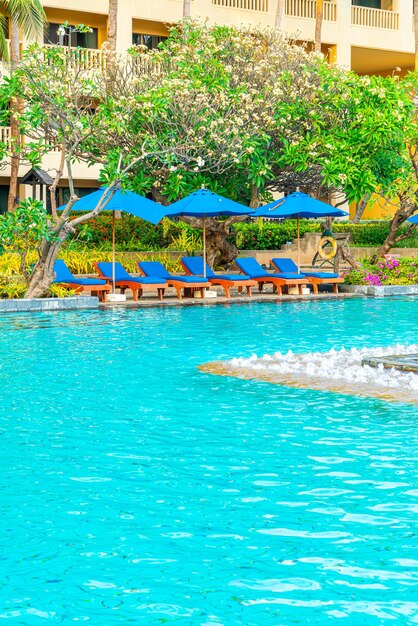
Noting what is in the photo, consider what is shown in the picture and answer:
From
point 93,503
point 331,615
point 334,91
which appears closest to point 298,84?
point 334,91

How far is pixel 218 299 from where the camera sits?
2592 cm

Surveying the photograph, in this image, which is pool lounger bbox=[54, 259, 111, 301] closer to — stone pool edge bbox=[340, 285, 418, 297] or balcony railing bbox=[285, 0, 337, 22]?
stone pool edge bbox=[340, 285, 418, 297]

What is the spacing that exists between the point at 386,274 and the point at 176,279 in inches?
252

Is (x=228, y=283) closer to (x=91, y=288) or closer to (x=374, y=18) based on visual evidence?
(x=91, y=288)

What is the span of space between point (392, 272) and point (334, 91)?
16.8 ft

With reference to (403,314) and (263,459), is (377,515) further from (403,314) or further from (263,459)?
(403,314)

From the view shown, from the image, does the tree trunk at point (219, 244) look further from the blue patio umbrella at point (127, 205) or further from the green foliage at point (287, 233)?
the blue patio umbrella at point (127, 205)

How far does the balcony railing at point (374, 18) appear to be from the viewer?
46500 mm

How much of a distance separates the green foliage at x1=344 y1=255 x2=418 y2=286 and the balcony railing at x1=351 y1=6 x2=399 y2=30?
65.8ft

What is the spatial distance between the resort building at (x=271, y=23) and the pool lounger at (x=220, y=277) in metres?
11.2

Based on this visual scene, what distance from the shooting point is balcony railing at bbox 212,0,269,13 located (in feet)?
139

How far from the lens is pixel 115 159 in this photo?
2503 centimetres

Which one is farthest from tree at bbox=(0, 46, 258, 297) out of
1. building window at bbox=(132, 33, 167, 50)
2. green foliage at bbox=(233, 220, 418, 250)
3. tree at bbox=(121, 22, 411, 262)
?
building window at bbox=(132, 33, 167, 50)

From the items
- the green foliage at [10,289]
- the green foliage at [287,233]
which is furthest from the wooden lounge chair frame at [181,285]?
the green foliage at [287,233]
